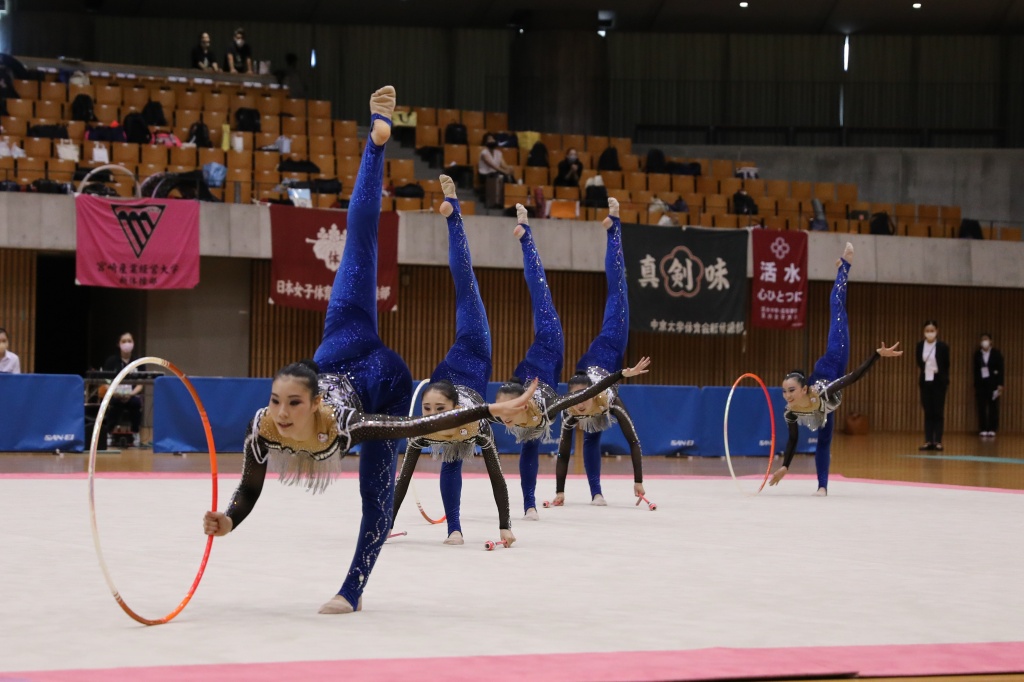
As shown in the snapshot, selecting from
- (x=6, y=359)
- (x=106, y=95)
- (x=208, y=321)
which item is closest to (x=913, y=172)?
(x=208, y=321)

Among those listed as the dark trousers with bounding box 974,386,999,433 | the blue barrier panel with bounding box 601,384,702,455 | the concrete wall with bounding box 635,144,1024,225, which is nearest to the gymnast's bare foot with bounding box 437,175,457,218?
the blue barrier panel with bounding box 601,384,702,455

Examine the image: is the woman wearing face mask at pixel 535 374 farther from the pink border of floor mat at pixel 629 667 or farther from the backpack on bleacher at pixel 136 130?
the backpack on bleacher at pixel 136 130

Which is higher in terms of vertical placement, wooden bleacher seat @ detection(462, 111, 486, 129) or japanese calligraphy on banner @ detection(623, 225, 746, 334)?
wooden bleacher seat @ detection(462, 111, 486, 129)

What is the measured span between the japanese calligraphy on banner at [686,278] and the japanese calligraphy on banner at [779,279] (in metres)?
0.29

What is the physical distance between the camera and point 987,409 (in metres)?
21.6

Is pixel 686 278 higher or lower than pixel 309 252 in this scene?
lower

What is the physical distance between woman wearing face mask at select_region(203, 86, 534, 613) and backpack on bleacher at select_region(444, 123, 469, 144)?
15.7 metres

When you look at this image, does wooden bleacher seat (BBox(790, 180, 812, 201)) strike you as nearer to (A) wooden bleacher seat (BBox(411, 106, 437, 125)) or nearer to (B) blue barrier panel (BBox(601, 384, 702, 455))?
(A) wooden bleacher seat (BBox(411, 106, 437, 125))

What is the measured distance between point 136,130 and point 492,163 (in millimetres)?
5570

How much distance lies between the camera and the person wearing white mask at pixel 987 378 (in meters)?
21.3

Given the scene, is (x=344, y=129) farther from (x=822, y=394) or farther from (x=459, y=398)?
(x=459, y=398)

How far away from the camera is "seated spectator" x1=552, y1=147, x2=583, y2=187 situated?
20.2m

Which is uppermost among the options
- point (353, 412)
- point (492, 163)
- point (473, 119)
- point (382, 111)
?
point (473, 119)

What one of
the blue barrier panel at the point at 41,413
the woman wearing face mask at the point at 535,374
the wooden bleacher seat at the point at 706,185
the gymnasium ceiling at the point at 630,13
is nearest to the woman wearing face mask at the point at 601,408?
the woman wearing face mask at the point at 535,374
